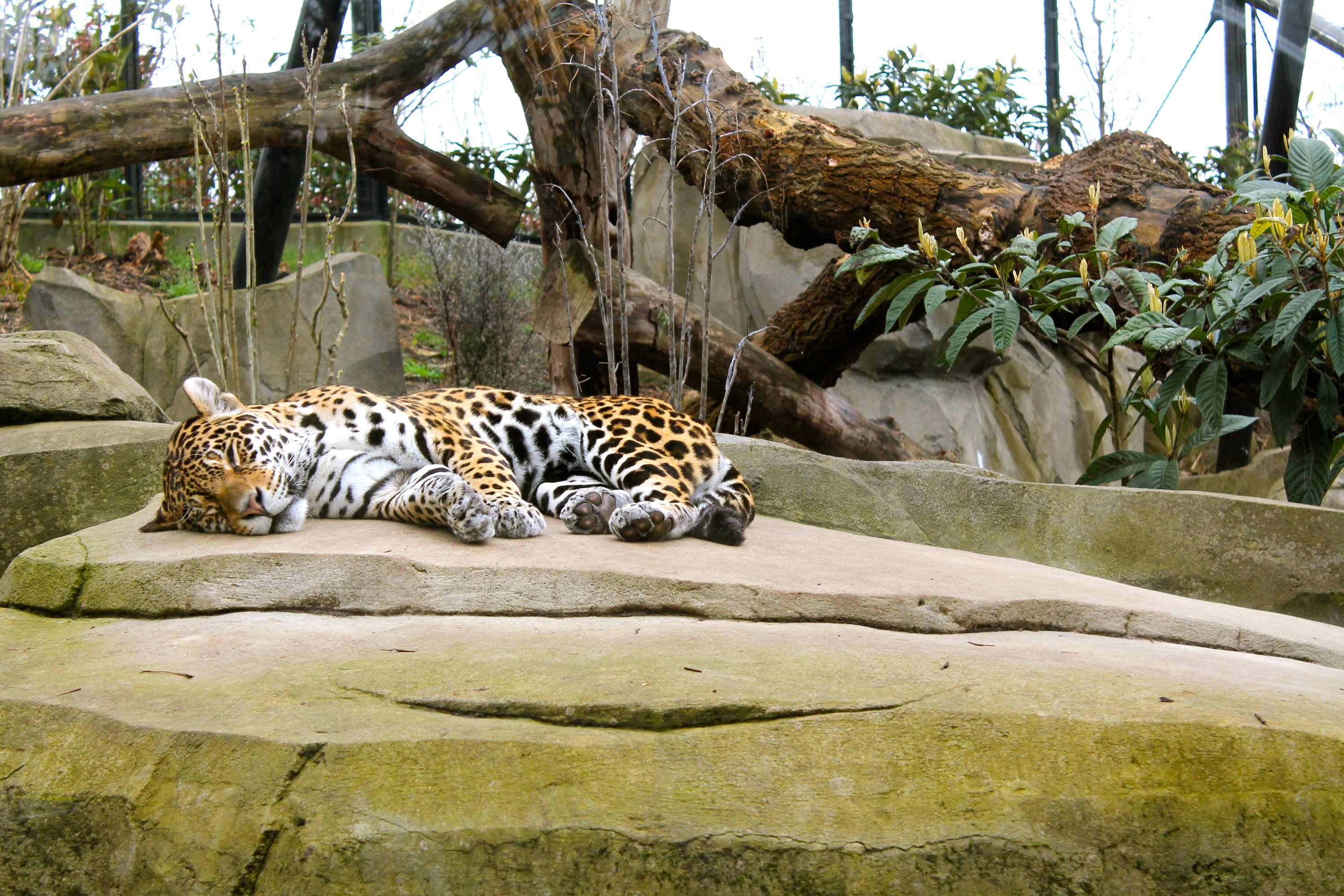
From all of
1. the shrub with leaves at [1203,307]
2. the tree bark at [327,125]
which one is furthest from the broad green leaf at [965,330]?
the tree bark at [327,125]

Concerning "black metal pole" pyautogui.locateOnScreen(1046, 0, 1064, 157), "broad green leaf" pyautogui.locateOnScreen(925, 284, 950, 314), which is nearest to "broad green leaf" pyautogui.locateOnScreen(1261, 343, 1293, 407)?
"broad green leaf" pyautogui.locateOnScreen(925, 284, 950, 314)

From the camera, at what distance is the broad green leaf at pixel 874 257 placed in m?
6.27

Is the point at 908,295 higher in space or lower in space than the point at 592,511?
higher

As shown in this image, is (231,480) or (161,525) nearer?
(231,480)

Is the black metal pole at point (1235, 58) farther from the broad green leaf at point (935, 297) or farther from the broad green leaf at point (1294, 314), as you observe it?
the broad green leaf at point (935, 297)

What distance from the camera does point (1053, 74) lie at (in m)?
10.0

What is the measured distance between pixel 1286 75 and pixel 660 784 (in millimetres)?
7089

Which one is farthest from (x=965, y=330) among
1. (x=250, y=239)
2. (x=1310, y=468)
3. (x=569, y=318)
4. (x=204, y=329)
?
(x=204, y=329)

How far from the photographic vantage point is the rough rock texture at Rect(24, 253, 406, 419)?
8.93m

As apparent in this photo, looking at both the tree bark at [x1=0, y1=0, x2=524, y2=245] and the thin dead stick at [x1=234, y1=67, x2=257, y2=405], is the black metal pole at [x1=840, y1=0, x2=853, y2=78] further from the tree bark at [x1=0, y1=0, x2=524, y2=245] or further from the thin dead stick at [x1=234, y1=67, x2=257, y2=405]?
the thin dead stick at [x1=234, y1=67, x2=257, y2=405]

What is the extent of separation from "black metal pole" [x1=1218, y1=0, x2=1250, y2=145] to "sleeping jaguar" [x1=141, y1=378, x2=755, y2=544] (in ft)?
17.4

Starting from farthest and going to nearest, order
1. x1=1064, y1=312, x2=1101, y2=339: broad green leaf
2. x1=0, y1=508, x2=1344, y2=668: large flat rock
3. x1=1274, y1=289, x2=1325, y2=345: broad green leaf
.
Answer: x1=1064, y1=312, x2=1101, y2=339: broad green leaf, x1=1274, y1=289, x2=1325, y2=345: broad green leaf, x1=0, y1=508, x2=1344, y2=668: large flat rock

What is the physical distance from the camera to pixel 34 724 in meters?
2.35

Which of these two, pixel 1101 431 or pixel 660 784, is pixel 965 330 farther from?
pixel 660 784
